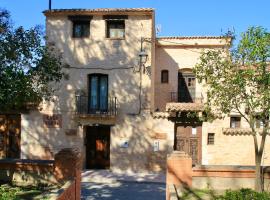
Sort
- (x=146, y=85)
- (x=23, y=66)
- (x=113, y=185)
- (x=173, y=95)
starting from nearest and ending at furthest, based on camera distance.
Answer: (x=23, y=66)
(x=113, y=185)
(x=146, y=85)
(x=173, y=95)

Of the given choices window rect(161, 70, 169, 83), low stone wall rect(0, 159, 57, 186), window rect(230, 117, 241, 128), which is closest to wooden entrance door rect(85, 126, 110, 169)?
window rect(161, 70, 169, 83)

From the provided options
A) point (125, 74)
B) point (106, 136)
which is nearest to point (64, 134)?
point (106, 136)

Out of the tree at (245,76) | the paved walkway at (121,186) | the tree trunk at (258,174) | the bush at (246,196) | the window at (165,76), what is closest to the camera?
the bush at (246,196)

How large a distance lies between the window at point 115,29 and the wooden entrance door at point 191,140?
565 centimetres

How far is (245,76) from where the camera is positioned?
1053 centimetres

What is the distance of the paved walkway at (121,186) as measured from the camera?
44.4 feet

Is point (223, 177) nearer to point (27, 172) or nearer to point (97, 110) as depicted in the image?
point (27, 172)

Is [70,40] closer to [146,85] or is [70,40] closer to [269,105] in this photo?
[146,85]

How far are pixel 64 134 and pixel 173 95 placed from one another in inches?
273

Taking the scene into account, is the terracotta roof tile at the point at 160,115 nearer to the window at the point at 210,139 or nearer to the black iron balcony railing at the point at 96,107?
the black iron balcony railing at the point at 96,107

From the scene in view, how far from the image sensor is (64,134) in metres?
19.1

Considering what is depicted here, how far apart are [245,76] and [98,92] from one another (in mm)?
10011

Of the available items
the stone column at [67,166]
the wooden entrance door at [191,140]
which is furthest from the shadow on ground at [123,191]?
the wooden entrance door at [191,140]

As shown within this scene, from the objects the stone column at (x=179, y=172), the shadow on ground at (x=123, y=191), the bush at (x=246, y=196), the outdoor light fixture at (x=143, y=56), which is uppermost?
the outdoor light fixture at (x=143, y=56)
